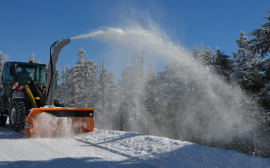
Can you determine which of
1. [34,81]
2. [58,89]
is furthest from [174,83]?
[58,89]

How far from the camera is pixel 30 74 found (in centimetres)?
937

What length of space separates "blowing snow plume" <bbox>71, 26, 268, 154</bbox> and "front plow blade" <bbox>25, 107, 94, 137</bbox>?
277cm

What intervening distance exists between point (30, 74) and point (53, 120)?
3.00 metres

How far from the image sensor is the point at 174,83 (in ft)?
73.0

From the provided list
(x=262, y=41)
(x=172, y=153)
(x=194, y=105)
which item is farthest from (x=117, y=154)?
(x=194, y=105)

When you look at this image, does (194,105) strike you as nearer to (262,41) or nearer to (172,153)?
(262,41)

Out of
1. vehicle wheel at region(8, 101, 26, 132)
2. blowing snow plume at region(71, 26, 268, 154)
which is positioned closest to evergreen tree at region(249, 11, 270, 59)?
blowing snow plume at region(71, 26, 268, 154)

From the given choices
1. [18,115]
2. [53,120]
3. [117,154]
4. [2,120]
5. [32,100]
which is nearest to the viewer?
[117,154]

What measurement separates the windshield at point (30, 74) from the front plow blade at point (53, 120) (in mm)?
2561

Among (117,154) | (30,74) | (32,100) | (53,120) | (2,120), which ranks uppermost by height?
(30,74)

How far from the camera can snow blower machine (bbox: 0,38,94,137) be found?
23.7 ft

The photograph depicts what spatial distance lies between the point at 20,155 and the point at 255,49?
1118 cm

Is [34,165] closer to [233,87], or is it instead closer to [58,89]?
[233,87]

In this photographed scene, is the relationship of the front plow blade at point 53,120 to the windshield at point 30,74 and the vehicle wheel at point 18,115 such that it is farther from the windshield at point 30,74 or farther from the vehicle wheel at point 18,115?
the windshield at point 30,74
